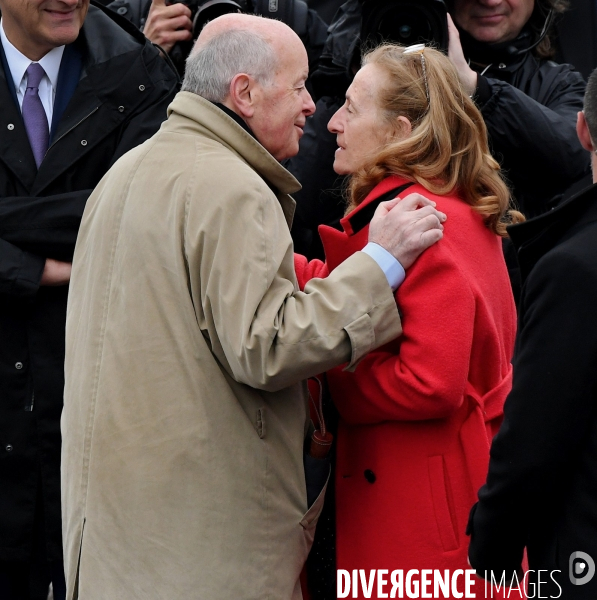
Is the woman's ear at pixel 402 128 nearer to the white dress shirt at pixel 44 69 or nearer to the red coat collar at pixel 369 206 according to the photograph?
the red coat collar at pixel 369 206

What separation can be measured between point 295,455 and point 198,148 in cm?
76

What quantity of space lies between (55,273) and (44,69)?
677mm

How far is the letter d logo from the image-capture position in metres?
1.97

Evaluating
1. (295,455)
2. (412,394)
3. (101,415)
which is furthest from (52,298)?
(412,394)

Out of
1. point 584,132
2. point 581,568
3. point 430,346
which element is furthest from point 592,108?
point 581,568

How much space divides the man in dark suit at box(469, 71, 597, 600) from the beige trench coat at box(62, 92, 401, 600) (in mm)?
428

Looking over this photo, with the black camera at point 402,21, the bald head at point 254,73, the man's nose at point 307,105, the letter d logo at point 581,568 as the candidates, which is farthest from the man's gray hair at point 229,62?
the letter d logo at point 581,568

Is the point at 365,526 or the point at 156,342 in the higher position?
the point at 156,342

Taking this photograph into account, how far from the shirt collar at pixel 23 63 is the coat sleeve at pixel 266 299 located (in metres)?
1.21

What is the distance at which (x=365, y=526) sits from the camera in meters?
2.65

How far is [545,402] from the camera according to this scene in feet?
6.60

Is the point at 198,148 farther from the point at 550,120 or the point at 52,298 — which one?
the point at 550,120

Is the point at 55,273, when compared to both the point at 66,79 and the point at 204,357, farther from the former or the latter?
the point at 204,357

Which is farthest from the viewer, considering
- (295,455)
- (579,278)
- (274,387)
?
(295,455)
